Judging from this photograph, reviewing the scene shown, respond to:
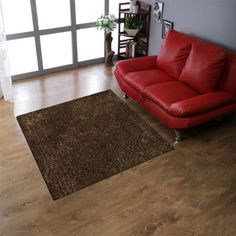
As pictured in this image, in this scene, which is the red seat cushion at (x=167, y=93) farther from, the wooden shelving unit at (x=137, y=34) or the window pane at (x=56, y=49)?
the window pane at (x=56, y=49)

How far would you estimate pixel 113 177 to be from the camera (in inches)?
108

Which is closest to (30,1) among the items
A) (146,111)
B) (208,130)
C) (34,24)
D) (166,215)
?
(34,24)

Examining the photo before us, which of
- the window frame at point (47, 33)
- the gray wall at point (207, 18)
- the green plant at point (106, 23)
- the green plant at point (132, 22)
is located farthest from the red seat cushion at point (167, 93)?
the window frame at point (47, 33)

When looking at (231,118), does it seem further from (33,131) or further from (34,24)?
(34,24)

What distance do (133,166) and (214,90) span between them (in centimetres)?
124

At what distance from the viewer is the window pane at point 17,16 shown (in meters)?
3.92

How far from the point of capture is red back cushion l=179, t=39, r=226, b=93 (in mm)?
3119

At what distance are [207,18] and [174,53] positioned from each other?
0.55 metres

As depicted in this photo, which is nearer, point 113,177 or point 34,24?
point 113,177

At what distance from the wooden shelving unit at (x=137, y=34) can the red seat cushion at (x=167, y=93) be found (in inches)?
57.6

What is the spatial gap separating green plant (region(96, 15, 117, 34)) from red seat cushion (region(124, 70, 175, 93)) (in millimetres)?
1173

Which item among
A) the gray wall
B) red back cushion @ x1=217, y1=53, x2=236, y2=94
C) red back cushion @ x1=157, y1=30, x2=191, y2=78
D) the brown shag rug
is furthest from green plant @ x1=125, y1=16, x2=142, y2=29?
red back cushion @ x1=217, y1=53, x2=236, y2=94

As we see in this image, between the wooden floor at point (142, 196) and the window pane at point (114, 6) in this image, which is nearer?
the wooden floor at point (142, 196)

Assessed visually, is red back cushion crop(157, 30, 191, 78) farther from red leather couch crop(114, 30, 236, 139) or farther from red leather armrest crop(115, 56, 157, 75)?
red leather armrest crop(115, 56, 157, 75)
